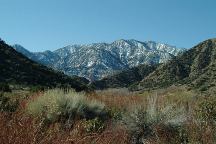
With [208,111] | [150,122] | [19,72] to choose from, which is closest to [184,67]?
[19,72]

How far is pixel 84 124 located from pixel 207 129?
3.01m

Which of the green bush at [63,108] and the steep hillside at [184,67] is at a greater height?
the steep hillside at [184,67]

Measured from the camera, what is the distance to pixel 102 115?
14344 mm

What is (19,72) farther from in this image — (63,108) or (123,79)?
(123,79)

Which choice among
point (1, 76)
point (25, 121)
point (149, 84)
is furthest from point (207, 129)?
point (149, 84)

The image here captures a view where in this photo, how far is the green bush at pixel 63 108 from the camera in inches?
493

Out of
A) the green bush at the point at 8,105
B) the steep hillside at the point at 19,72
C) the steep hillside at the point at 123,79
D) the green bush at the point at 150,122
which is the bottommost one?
the green bush at the point at 150,122

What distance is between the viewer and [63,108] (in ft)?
43.1

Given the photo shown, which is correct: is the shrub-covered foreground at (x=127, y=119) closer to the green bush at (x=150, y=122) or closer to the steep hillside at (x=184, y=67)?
the green bush at (x=150, y=122)

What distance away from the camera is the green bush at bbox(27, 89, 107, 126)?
1252cm

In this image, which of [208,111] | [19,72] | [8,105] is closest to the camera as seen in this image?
[8,105]

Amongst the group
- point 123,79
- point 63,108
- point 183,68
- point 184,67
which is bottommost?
point 63,108

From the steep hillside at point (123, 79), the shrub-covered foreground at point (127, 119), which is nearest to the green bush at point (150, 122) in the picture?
the shrub-covered foreground at point (127, 119)

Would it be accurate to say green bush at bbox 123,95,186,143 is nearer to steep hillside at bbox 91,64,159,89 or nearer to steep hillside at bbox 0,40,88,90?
steep hillside at bbox 0,40,88,90
